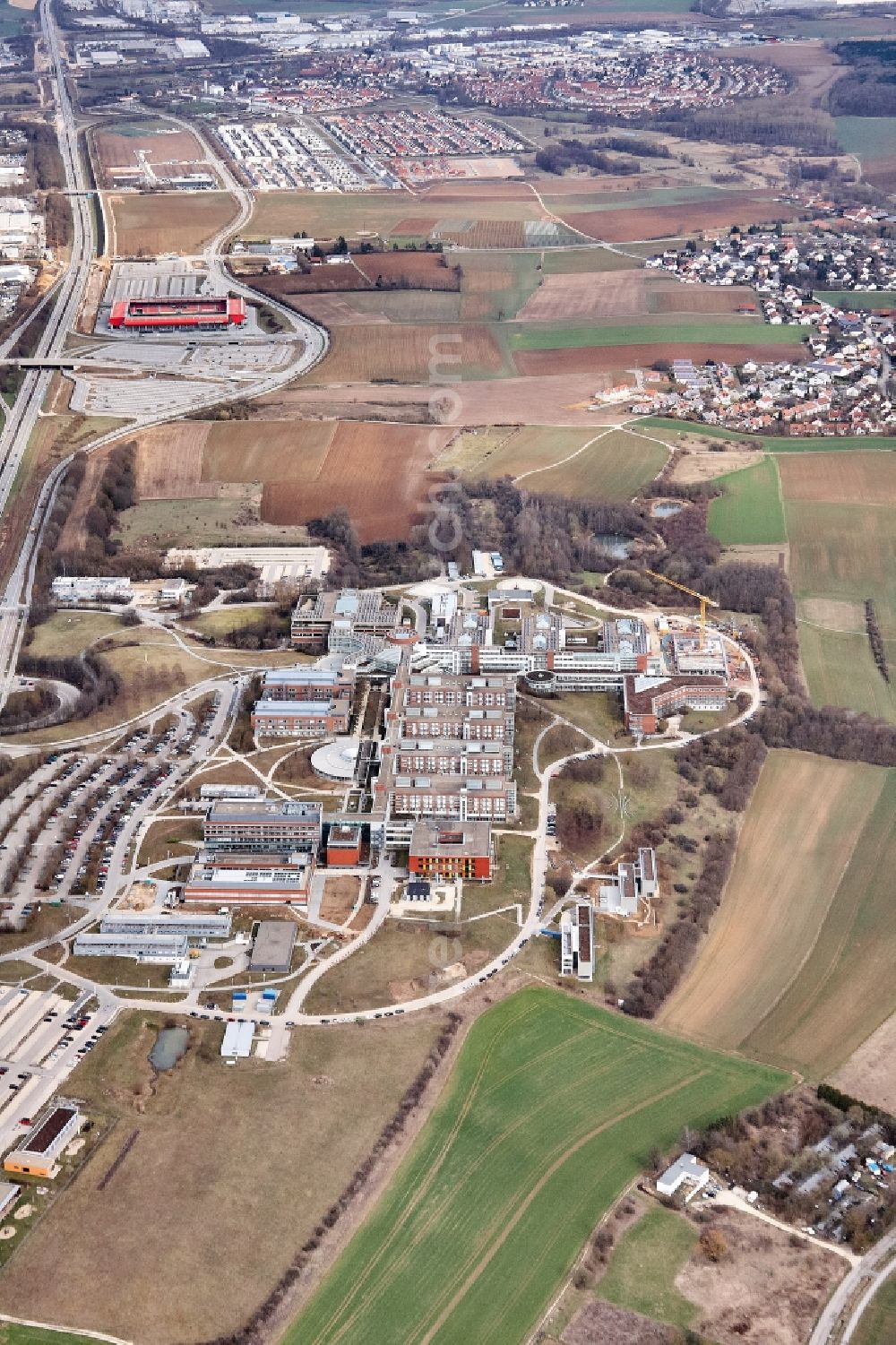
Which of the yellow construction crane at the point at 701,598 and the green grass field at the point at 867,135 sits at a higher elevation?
the green grass field at the point at 867,135

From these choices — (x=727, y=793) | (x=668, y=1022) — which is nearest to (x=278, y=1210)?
(x=668, y=1022)

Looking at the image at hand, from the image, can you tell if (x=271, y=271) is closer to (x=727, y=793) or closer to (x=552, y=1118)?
(x=727, y=793)

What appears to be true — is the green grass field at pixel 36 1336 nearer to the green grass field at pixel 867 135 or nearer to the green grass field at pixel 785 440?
the green grass field at pixel 785 440

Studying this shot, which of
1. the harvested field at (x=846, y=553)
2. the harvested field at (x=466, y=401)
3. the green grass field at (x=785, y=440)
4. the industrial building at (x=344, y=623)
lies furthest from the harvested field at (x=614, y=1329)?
the harvested field at (x=466, y=401)

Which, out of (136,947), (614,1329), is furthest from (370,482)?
(614,1329)

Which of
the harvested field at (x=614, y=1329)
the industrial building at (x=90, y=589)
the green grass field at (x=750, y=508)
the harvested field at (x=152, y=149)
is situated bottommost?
the harvested field at (x=614, y=1329)

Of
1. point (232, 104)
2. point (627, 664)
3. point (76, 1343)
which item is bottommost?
point (76, 1343)

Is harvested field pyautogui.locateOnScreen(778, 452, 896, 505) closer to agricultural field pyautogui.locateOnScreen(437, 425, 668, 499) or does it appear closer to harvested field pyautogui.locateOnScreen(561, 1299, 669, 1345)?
agricultural field pyautogui.locateOnScreen(437, 425, 668, 499)

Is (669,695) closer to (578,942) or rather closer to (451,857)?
(451,857)
